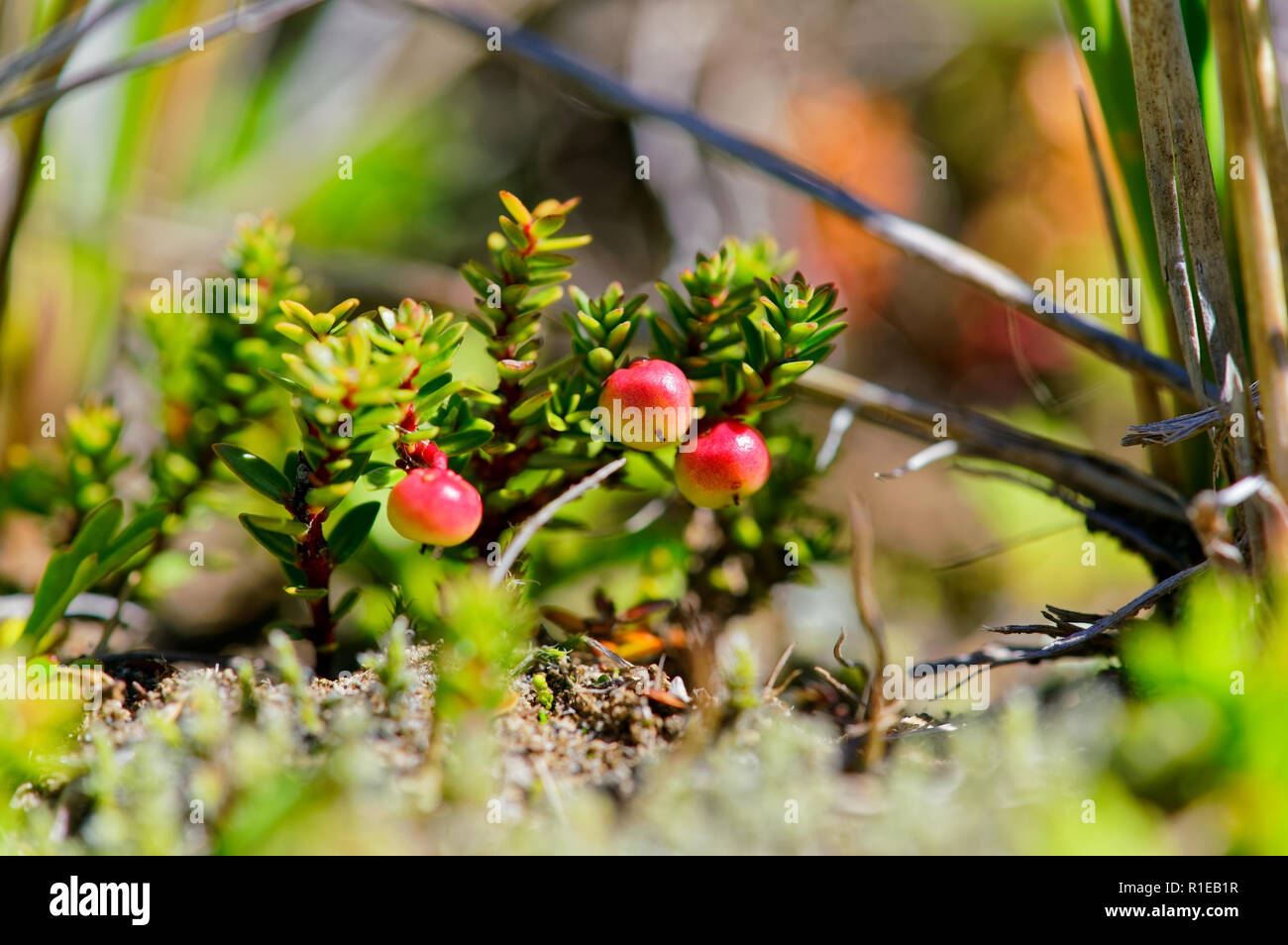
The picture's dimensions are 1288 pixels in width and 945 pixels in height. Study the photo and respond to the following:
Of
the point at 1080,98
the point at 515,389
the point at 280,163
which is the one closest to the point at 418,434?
Result: the point at 515,389

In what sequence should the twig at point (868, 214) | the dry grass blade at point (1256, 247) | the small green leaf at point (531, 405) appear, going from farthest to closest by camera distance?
1. the twig at point (868, 214)
2. the small green leaf at point (531, 405)
3. the dry grass blade at point (1256, 247)

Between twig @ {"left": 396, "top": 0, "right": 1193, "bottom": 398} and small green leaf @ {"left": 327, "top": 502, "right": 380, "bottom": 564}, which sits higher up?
twig @ {"left": 396, "top": 0, "right": 1193, "bottom": 398}

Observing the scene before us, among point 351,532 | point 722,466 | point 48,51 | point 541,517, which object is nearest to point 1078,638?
point 722,466

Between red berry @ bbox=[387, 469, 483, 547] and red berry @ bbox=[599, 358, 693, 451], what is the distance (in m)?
0.12

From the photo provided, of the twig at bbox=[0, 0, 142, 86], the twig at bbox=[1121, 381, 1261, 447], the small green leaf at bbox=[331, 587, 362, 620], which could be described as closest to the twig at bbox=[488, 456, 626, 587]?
the small green leaf at bbox=[331, 587, 362, 620]

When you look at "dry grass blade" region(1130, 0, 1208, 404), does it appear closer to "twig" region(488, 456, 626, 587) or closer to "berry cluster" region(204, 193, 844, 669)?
"berry cluster" region(204, 193, 844, 669)

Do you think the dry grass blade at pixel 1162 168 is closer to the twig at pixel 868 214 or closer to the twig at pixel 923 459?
the twig at pixel 868 214

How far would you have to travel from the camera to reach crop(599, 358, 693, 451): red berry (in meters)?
0.69

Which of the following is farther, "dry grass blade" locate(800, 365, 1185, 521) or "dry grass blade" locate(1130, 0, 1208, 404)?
"dry grass blade" locate(800, 365, 1185, 521)

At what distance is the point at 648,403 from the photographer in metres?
0.69

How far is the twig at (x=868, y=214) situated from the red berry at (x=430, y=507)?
51cm

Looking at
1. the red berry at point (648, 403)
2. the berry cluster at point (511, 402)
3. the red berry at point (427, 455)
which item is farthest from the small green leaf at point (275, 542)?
the red berry at point (648, 403)

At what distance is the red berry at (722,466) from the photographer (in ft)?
2.33
